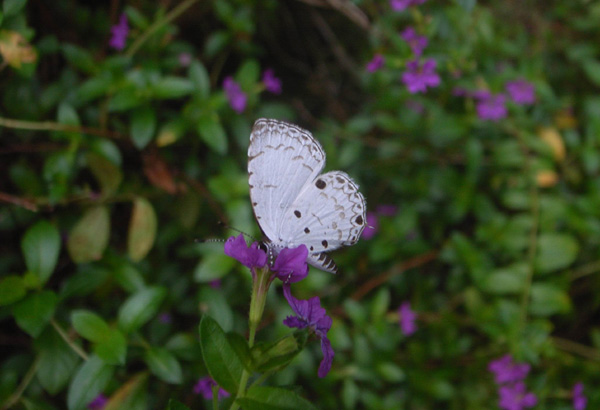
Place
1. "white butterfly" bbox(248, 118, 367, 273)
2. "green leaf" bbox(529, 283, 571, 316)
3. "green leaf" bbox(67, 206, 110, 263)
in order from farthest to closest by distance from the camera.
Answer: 1. "green leaf" bbox(529, 283, 571, 316)
2. "green leaf" bbox(67, 206, 110, 263)
3. "white butterfly" bbox(248, 118, 367, 273)

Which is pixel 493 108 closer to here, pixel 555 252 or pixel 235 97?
pixel 555 252

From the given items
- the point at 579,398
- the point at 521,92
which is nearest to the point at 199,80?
the point at 521,92

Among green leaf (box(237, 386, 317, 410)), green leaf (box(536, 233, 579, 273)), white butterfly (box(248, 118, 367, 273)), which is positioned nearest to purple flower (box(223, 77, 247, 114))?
white butterfly (box(248, 118, 367, 273))

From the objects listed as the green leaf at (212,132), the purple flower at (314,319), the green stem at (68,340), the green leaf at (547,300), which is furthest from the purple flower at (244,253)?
the green leaf at (547,300)

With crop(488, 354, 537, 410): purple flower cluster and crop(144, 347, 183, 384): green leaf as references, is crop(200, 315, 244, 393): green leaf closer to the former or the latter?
crop(144, 347, 183, 384): green leaf

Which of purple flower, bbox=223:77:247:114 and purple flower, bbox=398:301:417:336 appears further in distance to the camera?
purple flower, bbox=398:301:417:336

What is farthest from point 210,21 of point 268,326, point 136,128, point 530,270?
point 530,270
